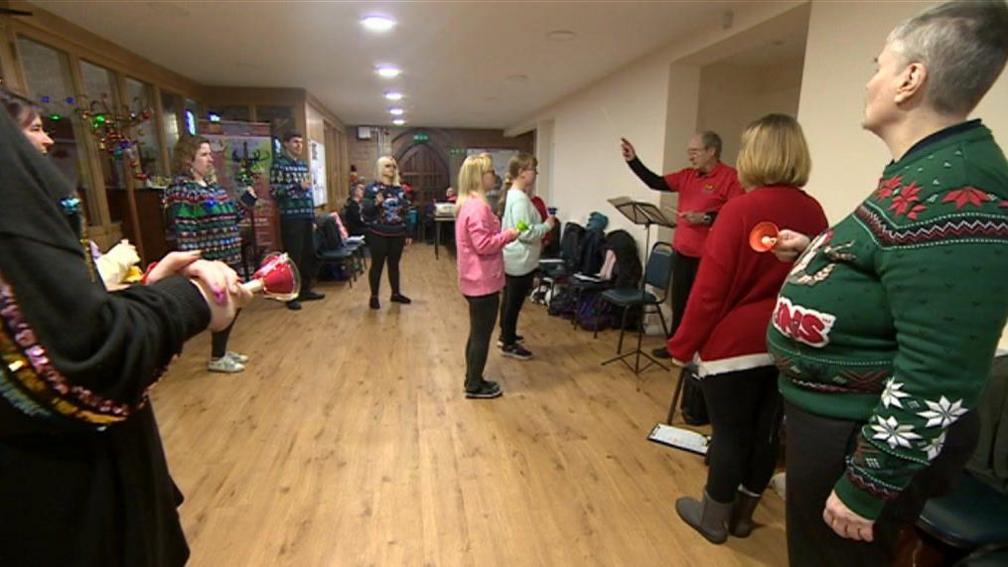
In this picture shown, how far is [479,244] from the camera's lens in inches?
111

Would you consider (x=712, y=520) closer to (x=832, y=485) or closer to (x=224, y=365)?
(x=832, y=485)

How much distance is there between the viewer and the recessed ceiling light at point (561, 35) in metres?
3.63

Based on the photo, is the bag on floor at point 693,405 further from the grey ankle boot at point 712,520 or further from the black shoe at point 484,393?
the black shoe at point 484,393

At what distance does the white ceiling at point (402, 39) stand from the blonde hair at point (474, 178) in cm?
103

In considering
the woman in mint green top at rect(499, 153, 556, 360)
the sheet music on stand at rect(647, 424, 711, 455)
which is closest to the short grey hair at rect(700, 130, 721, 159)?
the woman in mint green top at rect(499, 153, 556, 360)

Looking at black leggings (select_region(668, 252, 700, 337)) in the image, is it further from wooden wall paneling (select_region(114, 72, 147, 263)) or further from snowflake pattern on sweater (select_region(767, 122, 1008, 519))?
wooden wall paneling (select_region(114, 72, 147, 263))

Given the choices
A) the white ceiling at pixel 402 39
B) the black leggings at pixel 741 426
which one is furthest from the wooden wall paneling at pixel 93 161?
the black leggings at pixel 741 426

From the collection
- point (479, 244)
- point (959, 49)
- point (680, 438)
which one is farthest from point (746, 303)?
point (479, 244)

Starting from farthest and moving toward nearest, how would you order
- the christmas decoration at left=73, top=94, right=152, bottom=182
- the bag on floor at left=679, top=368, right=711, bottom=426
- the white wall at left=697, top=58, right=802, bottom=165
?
1. the white wall at left=697, top=58, right=802, bottom=165
2. the christmas decoration at left=73, top=94, right=152, bottom=182
3. the bag on floor at left=679, top=368, right=711, bottom=426

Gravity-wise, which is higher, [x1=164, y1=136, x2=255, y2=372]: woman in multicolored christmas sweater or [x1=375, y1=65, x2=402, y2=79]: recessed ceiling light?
[x1=375, y1=65, x2=402, y2=79]: recessed ceiling light

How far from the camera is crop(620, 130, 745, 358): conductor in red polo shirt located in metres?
3.25

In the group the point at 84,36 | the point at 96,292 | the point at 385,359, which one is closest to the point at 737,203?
the point at 96,292

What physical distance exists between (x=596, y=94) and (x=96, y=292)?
566cm

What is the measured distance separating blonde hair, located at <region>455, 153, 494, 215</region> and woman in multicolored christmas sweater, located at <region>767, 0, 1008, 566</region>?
6.73ft
